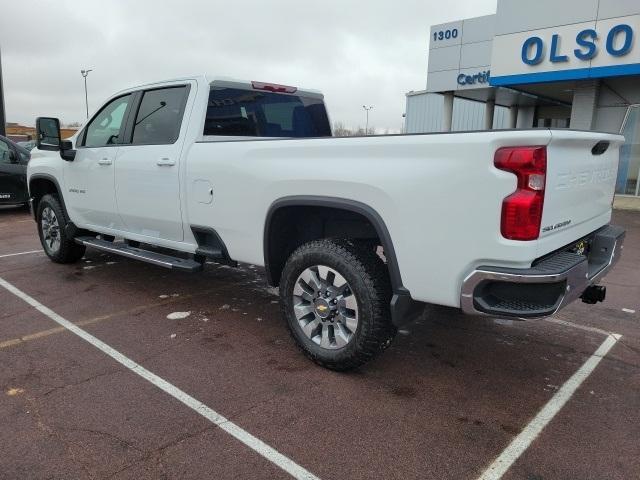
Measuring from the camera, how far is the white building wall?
27.2 m

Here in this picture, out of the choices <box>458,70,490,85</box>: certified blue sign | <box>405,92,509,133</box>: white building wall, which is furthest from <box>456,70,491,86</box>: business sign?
<box>405,92,509,133</box>: white building wall

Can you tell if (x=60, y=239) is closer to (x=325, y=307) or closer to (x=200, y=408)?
(x=200, y=408)

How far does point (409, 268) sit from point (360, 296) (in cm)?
38

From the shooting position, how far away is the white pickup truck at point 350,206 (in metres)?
2.56

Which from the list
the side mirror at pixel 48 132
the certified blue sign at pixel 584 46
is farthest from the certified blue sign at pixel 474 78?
the side mirror at pixel 48 132

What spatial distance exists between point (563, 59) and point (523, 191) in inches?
529

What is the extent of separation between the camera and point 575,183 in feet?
9.49

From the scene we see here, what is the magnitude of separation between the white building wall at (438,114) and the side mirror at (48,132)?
912 inches

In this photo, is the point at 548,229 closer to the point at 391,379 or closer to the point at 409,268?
the point at 409,268

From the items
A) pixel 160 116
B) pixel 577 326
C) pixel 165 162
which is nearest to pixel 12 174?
pixel 160 116

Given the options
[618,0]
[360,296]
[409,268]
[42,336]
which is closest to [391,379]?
[360,296]

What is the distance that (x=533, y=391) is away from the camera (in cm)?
327

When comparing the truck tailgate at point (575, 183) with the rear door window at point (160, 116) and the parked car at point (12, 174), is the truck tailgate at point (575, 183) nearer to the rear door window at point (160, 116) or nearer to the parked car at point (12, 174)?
the rear door window at point (160, 116)

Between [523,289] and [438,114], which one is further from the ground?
[438,114]
